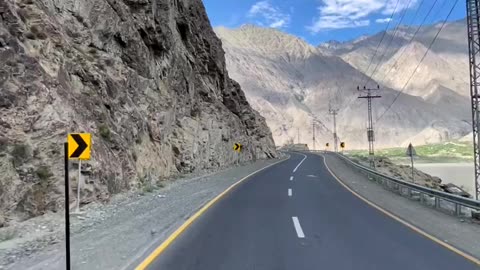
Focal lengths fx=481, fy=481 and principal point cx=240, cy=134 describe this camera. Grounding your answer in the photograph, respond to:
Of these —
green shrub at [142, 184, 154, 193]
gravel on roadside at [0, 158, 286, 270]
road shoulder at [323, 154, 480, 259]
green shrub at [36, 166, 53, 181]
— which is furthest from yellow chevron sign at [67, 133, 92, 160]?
road shoulder at [323, 154, 480, 259]

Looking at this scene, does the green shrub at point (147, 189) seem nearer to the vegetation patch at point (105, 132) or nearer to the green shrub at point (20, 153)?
the vegetation patch at point (105, 132)

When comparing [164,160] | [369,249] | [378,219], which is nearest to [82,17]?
[164,160]

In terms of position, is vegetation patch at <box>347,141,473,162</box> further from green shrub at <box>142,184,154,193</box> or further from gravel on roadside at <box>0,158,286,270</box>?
gravel on roadside at <box>0,158,286,270</box>

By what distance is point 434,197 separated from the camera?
1700cm

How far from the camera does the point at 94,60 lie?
21.8 m

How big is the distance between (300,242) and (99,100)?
38.5 feet

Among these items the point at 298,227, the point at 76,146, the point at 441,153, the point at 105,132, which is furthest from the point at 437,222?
the point at 441,153

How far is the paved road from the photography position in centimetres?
829

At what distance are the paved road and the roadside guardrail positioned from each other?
7.98ft

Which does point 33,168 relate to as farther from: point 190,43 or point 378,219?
point 190,43

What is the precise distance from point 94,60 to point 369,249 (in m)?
16.4

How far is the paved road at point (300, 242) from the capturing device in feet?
27.2

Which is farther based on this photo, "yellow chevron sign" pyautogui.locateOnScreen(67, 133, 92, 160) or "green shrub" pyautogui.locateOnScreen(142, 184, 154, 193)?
"green shrub" pyautogui.locateOnScreen(142, 184, 154, 193)

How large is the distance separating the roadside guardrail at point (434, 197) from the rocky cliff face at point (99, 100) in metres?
11.0
